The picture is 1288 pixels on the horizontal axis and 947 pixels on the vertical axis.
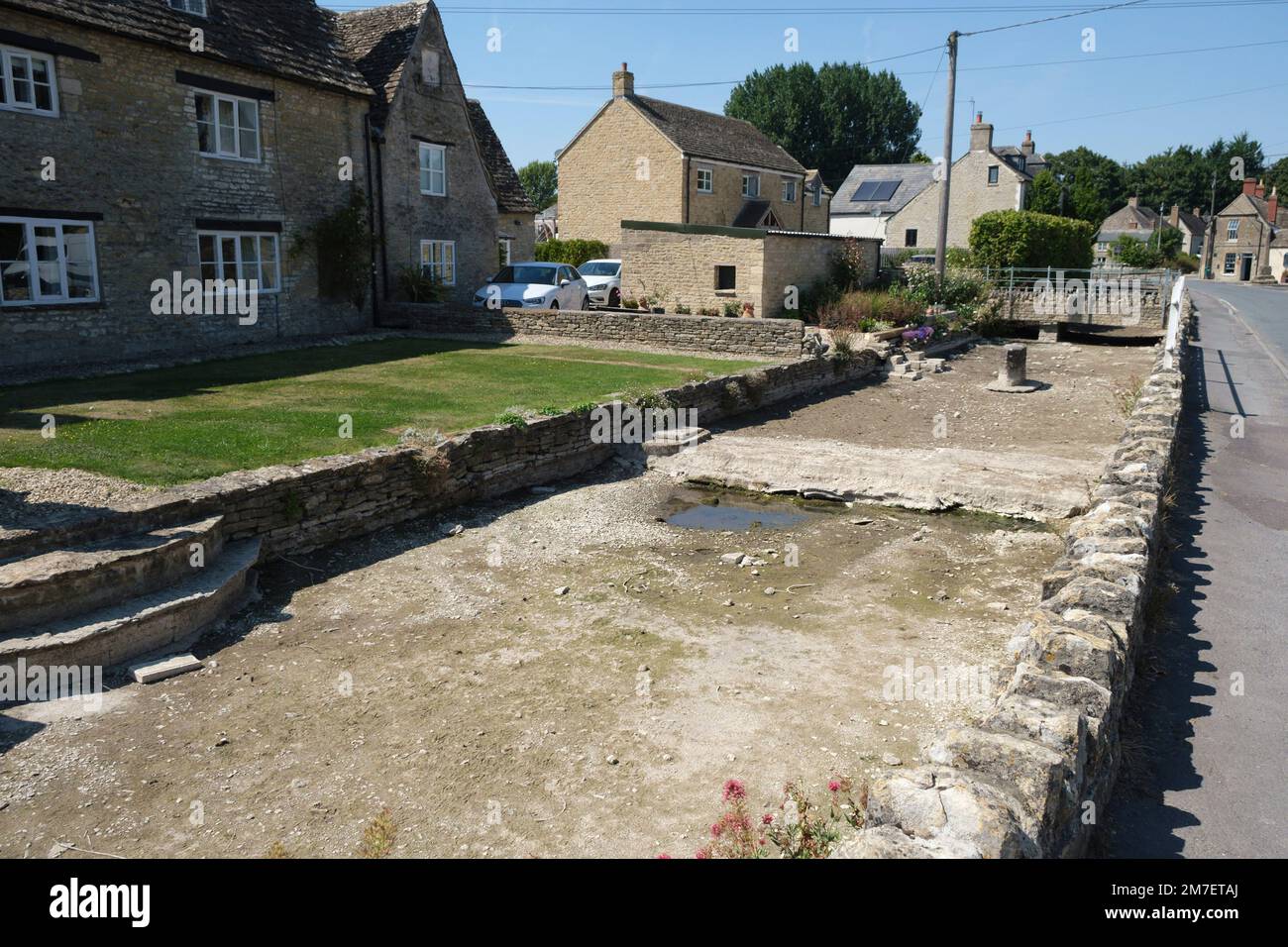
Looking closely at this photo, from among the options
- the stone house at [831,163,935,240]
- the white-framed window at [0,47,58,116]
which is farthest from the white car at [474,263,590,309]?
the stone house at [831,163,935,240]

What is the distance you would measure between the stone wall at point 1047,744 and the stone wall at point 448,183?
2221cm

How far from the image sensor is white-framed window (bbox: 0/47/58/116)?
15602 mm

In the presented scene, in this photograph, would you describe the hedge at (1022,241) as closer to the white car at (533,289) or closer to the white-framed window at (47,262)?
the white car at (533,289)

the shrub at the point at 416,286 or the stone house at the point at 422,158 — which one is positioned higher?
the stone house at the point at 422,158

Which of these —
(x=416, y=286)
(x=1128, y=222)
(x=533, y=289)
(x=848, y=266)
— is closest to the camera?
(x=416, y=286)

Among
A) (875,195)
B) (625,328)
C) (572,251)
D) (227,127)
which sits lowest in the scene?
(625,328)

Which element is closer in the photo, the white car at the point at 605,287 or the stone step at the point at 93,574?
the stone step at the point at 93,574

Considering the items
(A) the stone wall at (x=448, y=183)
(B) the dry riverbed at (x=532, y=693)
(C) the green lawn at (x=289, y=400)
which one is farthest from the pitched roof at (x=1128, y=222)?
(B) the dry riverbed at (x=532, y=693)

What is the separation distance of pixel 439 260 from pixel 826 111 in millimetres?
61925

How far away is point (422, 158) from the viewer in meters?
26.2

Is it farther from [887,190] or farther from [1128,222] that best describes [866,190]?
[1128,222]

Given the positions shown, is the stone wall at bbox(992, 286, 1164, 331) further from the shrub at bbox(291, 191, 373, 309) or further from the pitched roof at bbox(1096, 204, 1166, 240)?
the pitched roof at bbox(1096, 204, 1166, 240)

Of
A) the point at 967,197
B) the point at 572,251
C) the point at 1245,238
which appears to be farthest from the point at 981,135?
the point at 1245,238

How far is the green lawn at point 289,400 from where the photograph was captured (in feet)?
32.7
